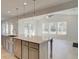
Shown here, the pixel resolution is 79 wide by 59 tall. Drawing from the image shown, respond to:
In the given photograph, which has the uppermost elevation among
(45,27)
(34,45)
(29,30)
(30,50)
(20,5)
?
(20,5)

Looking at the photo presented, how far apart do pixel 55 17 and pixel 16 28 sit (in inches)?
73.3

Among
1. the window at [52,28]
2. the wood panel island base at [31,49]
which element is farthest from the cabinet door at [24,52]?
the window at [52,28]

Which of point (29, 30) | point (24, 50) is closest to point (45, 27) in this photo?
point (29, 30)

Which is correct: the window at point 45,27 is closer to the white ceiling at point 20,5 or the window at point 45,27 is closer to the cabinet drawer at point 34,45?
the white ceiling at point 20,5

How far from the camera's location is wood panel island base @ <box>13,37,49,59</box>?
3125 mm

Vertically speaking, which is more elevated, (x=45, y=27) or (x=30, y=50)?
(x=45, y=27)

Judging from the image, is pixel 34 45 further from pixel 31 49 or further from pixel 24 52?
pixel 24 52

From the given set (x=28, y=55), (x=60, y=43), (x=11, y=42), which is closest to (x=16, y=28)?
(x=11, y=42)

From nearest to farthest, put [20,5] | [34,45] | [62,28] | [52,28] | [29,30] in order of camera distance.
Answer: [34,45] → [62,28] → [52,28] → [20,5] → [29,30]

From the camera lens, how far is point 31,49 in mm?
3398

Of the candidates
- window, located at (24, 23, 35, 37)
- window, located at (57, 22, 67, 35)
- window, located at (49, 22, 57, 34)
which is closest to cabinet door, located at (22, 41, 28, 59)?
window, located at (24, 23, 35, 37)

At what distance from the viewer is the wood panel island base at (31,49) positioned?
3.12 m

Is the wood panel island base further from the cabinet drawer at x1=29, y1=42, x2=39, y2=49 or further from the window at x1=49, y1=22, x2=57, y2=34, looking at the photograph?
the window at x1=49, y1=22, x2=57, y2=34

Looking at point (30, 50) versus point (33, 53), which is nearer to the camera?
point (33, 53)
